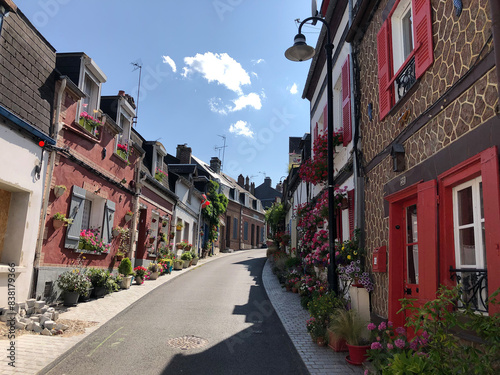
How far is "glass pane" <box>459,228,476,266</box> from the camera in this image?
148 inches

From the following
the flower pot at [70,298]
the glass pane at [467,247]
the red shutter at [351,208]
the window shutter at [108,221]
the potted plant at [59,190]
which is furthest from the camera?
the window shutter at [108,221]

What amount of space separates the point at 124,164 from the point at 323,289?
27.2 feet

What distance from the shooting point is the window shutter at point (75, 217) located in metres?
9.38

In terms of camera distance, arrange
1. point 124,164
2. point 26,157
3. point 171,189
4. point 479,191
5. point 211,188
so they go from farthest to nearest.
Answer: point 211,188 → point 171,189 → point 124,164 → point 26,157 → point 479,191

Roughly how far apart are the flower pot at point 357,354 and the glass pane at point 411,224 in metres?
1.65

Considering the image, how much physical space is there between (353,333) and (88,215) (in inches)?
340

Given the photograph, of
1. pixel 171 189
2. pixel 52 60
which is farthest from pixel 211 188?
pixel 52 60

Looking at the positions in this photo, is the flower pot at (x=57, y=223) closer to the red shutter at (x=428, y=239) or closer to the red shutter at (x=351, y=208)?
the red shutter at (x=351, y=208)

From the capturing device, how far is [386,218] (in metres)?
5.97

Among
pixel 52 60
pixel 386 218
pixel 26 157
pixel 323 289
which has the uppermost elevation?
pixel 52 60

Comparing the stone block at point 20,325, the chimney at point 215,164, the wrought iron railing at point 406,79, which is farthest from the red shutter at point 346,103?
the chimney at point 215,164

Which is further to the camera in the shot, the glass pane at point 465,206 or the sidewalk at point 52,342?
the sidewalk at point 52,342

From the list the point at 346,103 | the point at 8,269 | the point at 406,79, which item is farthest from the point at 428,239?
the point at 8,269

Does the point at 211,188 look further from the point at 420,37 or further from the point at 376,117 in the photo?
the point at 420,37
